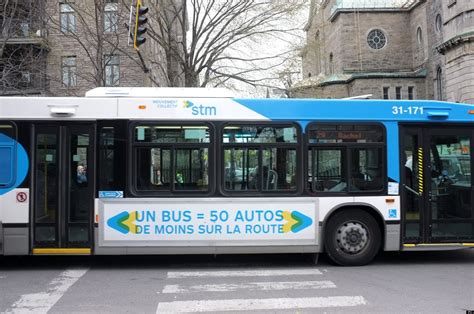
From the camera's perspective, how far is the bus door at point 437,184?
799cm

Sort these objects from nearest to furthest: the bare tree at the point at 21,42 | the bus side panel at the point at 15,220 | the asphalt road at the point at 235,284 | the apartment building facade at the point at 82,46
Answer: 1. the asphalt road at the point at 235,284
2. the bus side panel at the point at 15,220
3. the bare tree at the point at 21,42
4. the apartment building facade at the point at 82,46

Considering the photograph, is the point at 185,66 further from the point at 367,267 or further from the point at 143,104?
the point at 367,267

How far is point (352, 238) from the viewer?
26.1 feet

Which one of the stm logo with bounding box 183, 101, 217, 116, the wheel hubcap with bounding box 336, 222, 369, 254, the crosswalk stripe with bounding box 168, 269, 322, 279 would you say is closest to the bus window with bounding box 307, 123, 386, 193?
the wheel hubcap with bounding box 336, 222, 369, 254

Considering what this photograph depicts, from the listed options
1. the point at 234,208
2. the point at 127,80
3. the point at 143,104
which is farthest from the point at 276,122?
the point at 127,80

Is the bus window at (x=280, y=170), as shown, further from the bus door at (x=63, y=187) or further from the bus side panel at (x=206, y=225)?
the bus door at (x=63, y=187)

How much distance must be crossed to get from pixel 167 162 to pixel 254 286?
7.92 feet

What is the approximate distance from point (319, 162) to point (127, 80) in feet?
71.6

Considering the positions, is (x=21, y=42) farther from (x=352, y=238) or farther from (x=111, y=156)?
(x=352, y=238)

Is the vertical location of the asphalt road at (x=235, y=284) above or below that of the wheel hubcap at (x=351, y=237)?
below

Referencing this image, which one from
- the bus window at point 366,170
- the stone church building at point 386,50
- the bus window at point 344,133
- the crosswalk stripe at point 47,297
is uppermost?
the stone church building at point 386,50

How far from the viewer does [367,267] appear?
7.90 meters

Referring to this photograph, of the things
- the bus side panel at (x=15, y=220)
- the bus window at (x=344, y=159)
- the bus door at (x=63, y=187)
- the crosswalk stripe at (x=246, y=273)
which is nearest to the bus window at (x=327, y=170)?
the bus window at (x=344, y=159)

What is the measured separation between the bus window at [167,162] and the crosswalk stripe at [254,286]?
5.62 feet
